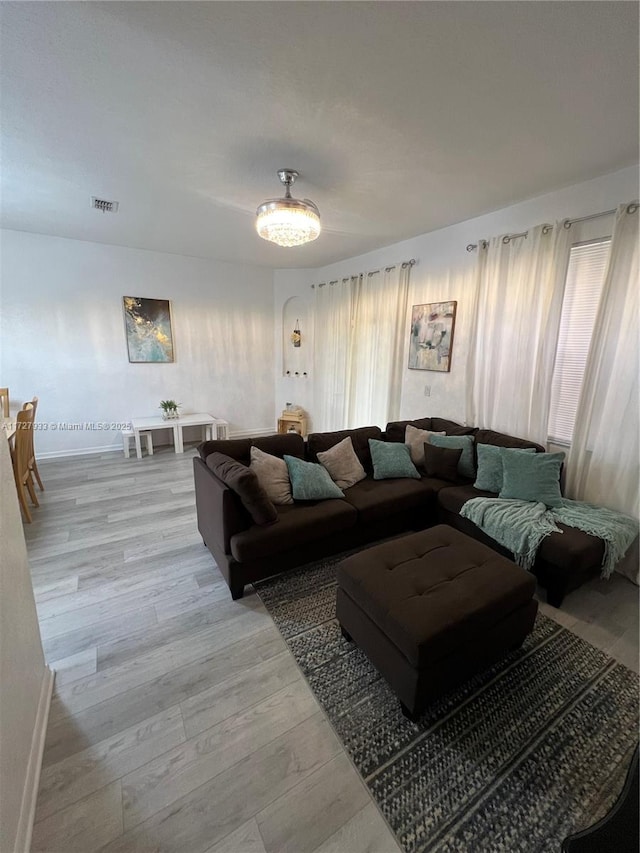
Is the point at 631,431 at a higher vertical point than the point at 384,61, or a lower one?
lower

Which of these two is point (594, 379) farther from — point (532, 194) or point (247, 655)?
point (247, 655)

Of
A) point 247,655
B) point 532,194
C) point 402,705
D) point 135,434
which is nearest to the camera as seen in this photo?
point 402,705

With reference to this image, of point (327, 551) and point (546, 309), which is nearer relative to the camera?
point (327, 551)

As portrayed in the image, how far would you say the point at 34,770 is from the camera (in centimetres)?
120

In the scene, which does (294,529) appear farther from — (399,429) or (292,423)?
(292,423)

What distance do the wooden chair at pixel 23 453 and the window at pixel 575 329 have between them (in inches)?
176

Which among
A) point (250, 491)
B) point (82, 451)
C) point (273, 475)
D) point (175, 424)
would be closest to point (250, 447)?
point (273, 475)

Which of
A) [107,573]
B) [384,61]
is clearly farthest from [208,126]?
[107,573]

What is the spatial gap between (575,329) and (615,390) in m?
0.58

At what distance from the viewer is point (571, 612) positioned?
82.0 inches

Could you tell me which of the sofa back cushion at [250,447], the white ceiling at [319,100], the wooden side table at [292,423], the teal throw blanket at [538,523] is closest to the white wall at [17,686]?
the sofa back cushion at [250,447]

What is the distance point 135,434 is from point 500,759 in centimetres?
480

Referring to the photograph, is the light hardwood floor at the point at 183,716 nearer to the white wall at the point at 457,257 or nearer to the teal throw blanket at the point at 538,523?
the teal throw blanket at the point at 538,523

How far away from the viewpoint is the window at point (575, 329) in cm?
251
